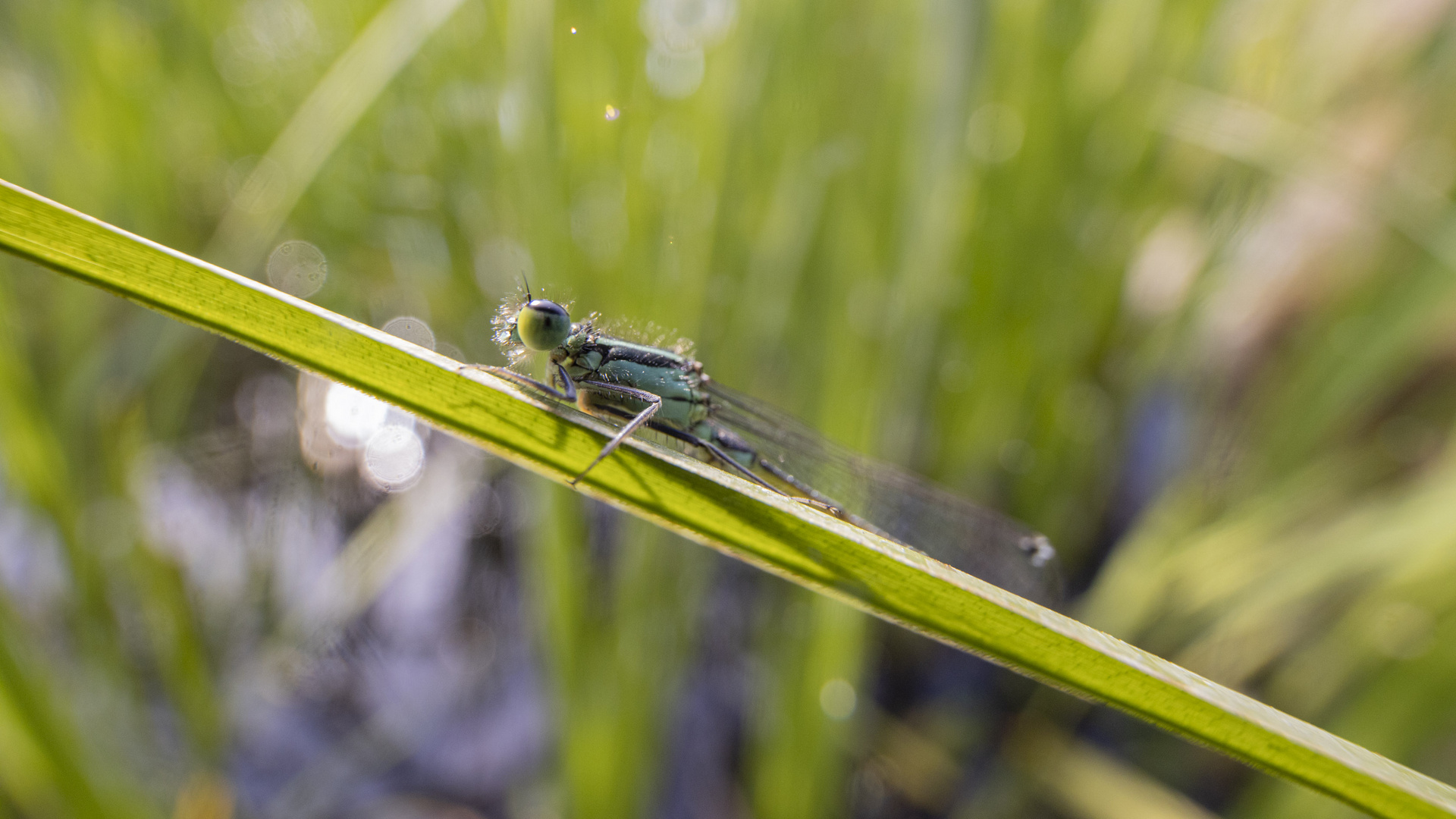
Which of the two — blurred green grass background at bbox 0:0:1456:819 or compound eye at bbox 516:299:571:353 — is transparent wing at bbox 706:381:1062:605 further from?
compound eye at bbox 516:299:571:353

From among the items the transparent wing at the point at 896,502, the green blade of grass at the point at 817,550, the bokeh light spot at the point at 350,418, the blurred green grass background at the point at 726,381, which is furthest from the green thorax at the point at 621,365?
the bokeh light spot at the point at 350,418

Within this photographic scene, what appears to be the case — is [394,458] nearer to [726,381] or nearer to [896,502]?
[726,381]

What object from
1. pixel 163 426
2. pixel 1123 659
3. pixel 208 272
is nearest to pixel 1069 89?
pixel 1123 659

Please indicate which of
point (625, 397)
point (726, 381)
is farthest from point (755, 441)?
point (625, 397)

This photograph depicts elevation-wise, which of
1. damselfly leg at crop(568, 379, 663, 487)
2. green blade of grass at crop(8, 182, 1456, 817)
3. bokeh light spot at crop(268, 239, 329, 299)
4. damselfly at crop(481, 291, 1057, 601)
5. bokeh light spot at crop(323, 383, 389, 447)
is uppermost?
bokeh light spot at crop(268, 239, 329, 299)

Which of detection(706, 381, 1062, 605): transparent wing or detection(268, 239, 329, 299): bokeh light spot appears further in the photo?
detection(268, 239, 329, 299): bokeh light spot

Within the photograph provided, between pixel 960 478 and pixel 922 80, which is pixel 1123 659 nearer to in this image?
pixel 922 80

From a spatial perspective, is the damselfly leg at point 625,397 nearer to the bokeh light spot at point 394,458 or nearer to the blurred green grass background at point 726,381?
the blurred green grass background at point 726,381

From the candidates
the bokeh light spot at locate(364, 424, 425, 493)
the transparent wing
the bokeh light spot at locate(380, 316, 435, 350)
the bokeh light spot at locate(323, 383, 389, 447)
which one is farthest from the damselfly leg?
the bokeh light spot at locate(323, 383, 389, 447)

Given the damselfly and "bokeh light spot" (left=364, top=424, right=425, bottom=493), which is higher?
"bokeh light spot" (left=364, top=424, right=425, bottom=493)
